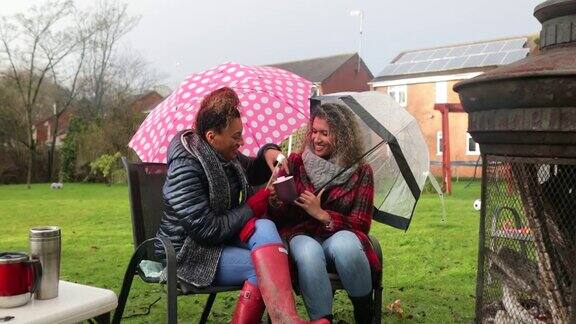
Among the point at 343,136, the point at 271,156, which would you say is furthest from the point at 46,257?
the point at 343,136

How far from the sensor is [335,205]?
3.04 meters

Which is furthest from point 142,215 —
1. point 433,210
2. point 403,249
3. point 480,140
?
point 433,210

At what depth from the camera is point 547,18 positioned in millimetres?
2539

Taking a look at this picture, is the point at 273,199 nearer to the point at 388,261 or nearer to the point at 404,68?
the point at 388,261

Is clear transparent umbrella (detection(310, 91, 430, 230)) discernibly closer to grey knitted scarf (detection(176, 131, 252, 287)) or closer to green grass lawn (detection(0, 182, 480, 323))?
grey knitted scarf (detection(176, 131, 252, 287))

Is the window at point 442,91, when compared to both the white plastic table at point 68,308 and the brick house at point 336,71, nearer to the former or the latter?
the brick house at point 336,71

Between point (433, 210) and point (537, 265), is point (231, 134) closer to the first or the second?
point (537, 265)

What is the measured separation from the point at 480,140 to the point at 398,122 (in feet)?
2.04

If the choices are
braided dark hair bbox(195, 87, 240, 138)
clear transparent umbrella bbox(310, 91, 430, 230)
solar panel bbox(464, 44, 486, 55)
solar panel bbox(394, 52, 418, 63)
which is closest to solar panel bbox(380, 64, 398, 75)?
solar panel bbox(394, 52, 418, 63)

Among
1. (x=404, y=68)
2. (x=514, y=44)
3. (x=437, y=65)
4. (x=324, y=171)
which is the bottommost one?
(x=324, y=171)

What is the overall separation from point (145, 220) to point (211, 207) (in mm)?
590

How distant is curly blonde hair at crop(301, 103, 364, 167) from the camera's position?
305cm

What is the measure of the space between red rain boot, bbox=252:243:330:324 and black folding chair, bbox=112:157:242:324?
0.76ft

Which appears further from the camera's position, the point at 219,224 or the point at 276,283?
the point at 219,224
